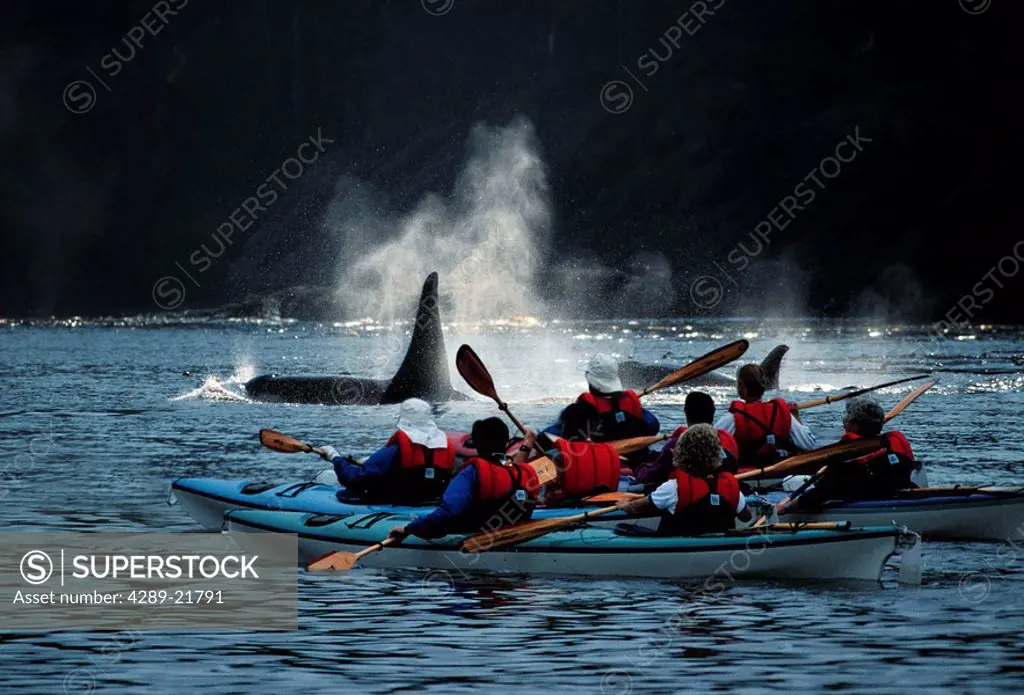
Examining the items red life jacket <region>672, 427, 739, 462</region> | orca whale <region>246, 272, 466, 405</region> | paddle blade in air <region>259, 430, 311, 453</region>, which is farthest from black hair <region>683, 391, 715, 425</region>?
orca whale <region>246, 272, 466, 405</region>

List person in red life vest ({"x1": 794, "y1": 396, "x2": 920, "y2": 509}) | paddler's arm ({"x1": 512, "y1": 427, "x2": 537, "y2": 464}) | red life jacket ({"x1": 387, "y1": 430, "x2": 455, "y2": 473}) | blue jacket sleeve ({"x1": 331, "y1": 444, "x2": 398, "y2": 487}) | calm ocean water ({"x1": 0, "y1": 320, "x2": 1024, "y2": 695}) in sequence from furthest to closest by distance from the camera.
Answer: person in red life vest ({"x1": 794, "y1": 396, "x2": 920, "y2": 509}) < paddler's arm ({"x1": 512, "y1": 427, "x2": 537, "y2": 464}) < blue jacket sleeve ({"x1": 331, "y1": 444, "x2": 398, "y2": 487}) < red life jacket ({"x1": 387, "y1": 430, "x2": 455, "y2": 473}) < calm ocean water ({"x1": 0, "y1": 320, "x2": 1024, "y2": 695})

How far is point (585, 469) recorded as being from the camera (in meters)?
20.7

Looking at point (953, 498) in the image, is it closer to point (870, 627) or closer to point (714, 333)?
point (870, 627)

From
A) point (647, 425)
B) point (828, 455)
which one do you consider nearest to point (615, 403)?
point (647, 425)

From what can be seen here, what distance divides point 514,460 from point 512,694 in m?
7.02

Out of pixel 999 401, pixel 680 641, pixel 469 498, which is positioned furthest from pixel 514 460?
pixel 999 401

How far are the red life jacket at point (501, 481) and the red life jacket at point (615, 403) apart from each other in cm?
377

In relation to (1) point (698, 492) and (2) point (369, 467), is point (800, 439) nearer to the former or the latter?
(1) point (698, 492)

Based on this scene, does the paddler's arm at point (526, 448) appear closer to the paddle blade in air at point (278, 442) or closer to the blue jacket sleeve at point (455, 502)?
the blue jacket sleeve at point (455, 502)

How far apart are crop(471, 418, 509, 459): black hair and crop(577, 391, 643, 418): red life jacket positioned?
425 cm

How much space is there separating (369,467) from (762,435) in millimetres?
5438

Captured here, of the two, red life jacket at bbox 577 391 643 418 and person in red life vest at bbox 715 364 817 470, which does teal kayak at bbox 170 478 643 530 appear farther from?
person in red life vest at bbox 715 364 817 470

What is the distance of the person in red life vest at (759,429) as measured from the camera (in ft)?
73.9

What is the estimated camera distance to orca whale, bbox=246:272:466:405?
45.0 meters
